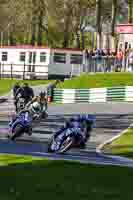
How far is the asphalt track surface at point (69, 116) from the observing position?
1534 centimetres

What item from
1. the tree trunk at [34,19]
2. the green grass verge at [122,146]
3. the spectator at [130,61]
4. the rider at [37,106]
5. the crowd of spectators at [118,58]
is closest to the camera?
the green grass verge at [122,146]

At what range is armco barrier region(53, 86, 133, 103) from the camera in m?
35.3

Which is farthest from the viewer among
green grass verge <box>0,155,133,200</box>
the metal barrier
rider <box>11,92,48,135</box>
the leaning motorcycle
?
the metal barrier

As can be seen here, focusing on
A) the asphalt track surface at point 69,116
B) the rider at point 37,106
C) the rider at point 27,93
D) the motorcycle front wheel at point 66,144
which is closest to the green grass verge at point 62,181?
the asphalt track surface at point 69,116

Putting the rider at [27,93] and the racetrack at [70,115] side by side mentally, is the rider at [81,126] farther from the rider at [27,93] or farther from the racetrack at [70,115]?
the rider at [27,93]

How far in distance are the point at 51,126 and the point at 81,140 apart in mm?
9746

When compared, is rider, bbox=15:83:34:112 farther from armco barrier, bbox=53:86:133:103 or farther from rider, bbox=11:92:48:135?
armco barrier, bbox=53:86:133:103

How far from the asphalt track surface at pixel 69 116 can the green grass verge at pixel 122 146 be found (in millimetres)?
488

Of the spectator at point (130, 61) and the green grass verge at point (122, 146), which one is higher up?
the spectator at point (130, 61)

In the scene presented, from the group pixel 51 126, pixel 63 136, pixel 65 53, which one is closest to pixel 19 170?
pixel 63 136

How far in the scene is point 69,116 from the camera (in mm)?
29547

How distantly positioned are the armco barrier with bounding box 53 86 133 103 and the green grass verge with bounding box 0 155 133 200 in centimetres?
2154

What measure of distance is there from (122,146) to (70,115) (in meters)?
10.3

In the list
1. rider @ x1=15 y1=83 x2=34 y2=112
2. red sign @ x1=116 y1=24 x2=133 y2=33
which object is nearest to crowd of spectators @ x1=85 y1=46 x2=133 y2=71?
red sign @ x1=116 y1=24 x2=133 y2=33
